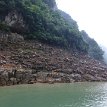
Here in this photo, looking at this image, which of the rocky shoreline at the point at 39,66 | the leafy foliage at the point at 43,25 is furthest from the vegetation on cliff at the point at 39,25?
the rocky shoreline at the point at 39,66

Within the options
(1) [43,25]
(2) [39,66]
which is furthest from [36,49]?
(1) [43,25]

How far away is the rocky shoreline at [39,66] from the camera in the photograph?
61.1 m

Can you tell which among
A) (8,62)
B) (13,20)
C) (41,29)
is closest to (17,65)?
(8,62)

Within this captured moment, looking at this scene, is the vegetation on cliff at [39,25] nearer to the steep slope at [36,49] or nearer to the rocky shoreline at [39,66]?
the steep slope at [36,49]

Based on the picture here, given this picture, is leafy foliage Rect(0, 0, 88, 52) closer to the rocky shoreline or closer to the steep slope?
the steep slope

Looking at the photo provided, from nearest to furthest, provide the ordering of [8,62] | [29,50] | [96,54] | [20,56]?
1. [8,62]
2. [20,56]
3. [29,50]
4. [96,54]

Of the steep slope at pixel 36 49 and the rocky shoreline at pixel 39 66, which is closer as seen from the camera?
the rocky shoreline at pixel 39 66

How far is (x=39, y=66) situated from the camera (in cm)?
6900

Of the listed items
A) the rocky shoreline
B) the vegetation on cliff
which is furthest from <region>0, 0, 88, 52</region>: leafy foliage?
the rocky shoreline

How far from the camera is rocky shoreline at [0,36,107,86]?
61125 millimetres

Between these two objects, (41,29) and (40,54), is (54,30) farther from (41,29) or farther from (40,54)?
(40,54)

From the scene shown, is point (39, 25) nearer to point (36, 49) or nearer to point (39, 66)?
point (36, 49)

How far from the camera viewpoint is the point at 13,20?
2980 inches

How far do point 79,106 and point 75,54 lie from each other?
176 feet
